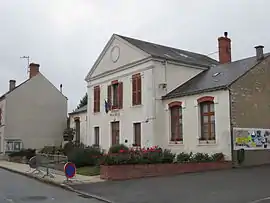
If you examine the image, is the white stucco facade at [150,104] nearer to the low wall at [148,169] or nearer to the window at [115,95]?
the window at [115,95]

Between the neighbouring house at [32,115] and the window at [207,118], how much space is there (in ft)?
73.4

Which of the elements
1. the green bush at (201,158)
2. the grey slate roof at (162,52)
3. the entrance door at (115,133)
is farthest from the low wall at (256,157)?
the entrance door at (115,133)

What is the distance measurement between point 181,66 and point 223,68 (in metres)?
2.94

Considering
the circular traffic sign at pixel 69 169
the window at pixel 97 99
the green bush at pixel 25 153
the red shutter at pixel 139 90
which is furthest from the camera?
the green bush at pixel 25 153

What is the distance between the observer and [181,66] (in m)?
28.2

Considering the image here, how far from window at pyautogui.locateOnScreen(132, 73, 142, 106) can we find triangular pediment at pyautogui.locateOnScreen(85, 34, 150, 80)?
1.30 meters

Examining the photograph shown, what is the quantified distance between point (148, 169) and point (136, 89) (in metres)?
10.9

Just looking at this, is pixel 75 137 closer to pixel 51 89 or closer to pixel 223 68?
pixel 51 89

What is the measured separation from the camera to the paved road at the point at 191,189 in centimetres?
1174

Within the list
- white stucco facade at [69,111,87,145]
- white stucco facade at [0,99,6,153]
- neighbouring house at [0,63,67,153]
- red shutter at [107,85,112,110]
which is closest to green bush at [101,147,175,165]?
red shutter at [107,85,112,110]

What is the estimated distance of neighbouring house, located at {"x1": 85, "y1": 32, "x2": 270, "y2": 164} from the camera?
A: 2280 centimetres

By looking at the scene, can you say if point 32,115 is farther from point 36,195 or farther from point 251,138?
point 36,195

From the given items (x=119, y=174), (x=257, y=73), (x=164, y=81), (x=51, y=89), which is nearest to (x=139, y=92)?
(x=164, y=81)

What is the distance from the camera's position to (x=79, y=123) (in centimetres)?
4006
